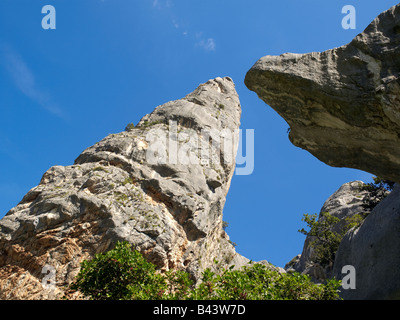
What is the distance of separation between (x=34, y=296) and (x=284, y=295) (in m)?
18.8

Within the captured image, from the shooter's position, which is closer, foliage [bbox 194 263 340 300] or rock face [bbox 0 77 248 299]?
foliage [bbox 194 263 340 300]

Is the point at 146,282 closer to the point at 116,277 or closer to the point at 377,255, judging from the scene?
the point at 116,277

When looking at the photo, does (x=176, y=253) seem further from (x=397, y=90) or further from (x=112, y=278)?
(x=397, y=90)

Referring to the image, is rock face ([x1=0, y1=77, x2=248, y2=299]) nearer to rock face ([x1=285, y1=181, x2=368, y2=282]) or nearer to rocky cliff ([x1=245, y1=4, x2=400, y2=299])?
rock face ([x1=285, y1=181, x2=368, y2=282])

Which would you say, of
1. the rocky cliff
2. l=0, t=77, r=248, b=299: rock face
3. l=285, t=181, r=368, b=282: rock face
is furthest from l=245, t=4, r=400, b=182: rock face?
l=285, t=181, r=368, b=282: rock face

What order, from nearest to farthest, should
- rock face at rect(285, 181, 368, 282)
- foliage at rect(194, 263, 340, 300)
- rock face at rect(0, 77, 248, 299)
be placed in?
foliage at rect(194, 263, 340, 300)
rock face at rect(0, 77, 248, 299)
rock face at rect(285, 181, 368, 282)

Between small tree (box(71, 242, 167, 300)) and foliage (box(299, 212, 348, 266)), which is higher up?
foliage (box(299, 212, 348, 266))

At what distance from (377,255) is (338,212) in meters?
32.7

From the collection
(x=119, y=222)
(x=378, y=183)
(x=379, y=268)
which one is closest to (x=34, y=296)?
(x=119, y=222)

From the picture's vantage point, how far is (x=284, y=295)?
56.9ft

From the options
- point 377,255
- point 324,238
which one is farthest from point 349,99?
point 324,238

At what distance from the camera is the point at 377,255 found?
968 inches

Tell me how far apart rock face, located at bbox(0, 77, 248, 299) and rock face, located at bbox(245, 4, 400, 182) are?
16.6m

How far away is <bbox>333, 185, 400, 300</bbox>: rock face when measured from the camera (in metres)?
22.1
